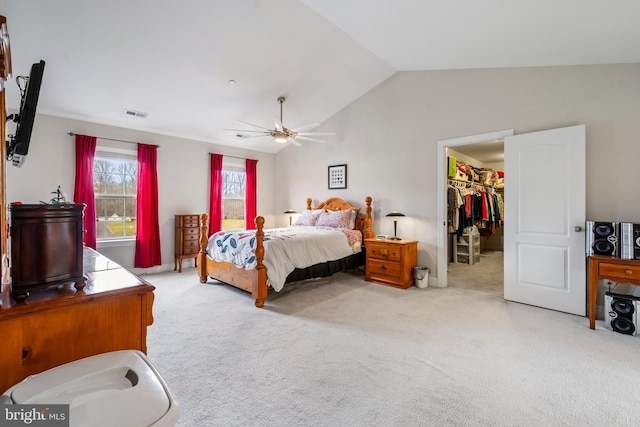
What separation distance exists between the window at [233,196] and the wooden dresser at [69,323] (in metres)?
4.84

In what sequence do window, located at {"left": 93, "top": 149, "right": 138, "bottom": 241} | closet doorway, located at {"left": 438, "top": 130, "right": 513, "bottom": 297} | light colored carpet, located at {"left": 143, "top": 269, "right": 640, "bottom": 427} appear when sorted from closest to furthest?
light colored carpet, located at {"left": 143, "top": 269, "right": 640, "bottom": 427} < closet doorway, located at {"left": 438, "top": 130, "right": 513, "bottom": 297} < window, located at {"left": 93, "top": 149, "right": 138, "bottom": 241}

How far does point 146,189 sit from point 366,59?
3.99 meters

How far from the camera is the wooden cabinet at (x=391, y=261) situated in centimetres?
420

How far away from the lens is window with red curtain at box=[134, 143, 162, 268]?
4809mm

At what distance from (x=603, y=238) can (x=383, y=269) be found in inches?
96.9

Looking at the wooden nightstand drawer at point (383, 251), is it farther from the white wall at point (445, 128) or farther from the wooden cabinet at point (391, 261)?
the white wall at point (445, 128)

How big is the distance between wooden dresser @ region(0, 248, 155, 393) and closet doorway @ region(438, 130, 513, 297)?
394 cm

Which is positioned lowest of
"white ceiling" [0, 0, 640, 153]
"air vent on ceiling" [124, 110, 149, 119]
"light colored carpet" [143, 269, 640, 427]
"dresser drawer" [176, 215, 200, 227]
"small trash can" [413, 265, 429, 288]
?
"light colored carpet" [143, 269, 640, 427]

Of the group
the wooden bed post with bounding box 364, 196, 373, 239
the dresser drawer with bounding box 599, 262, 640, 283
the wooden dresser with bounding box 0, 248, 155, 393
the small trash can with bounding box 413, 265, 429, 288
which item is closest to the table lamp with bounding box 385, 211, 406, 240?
the wooden bed post with bounding box 364, 196, 373, 239

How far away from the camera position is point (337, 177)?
18.4ft

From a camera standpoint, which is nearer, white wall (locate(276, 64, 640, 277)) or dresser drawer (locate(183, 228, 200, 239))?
white wall (locate(276, 64, 640, 277))

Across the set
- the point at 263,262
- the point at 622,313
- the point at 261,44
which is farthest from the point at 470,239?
the point at 261,44

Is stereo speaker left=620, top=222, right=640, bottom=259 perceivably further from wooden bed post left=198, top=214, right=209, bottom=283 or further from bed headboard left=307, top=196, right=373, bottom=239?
wooden bed post left=198, top=214, right=209, bottom=283

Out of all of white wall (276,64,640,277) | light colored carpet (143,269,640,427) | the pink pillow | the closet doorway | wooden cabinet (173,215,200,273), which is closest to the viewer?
light colored carpet (143,269,640,427)
